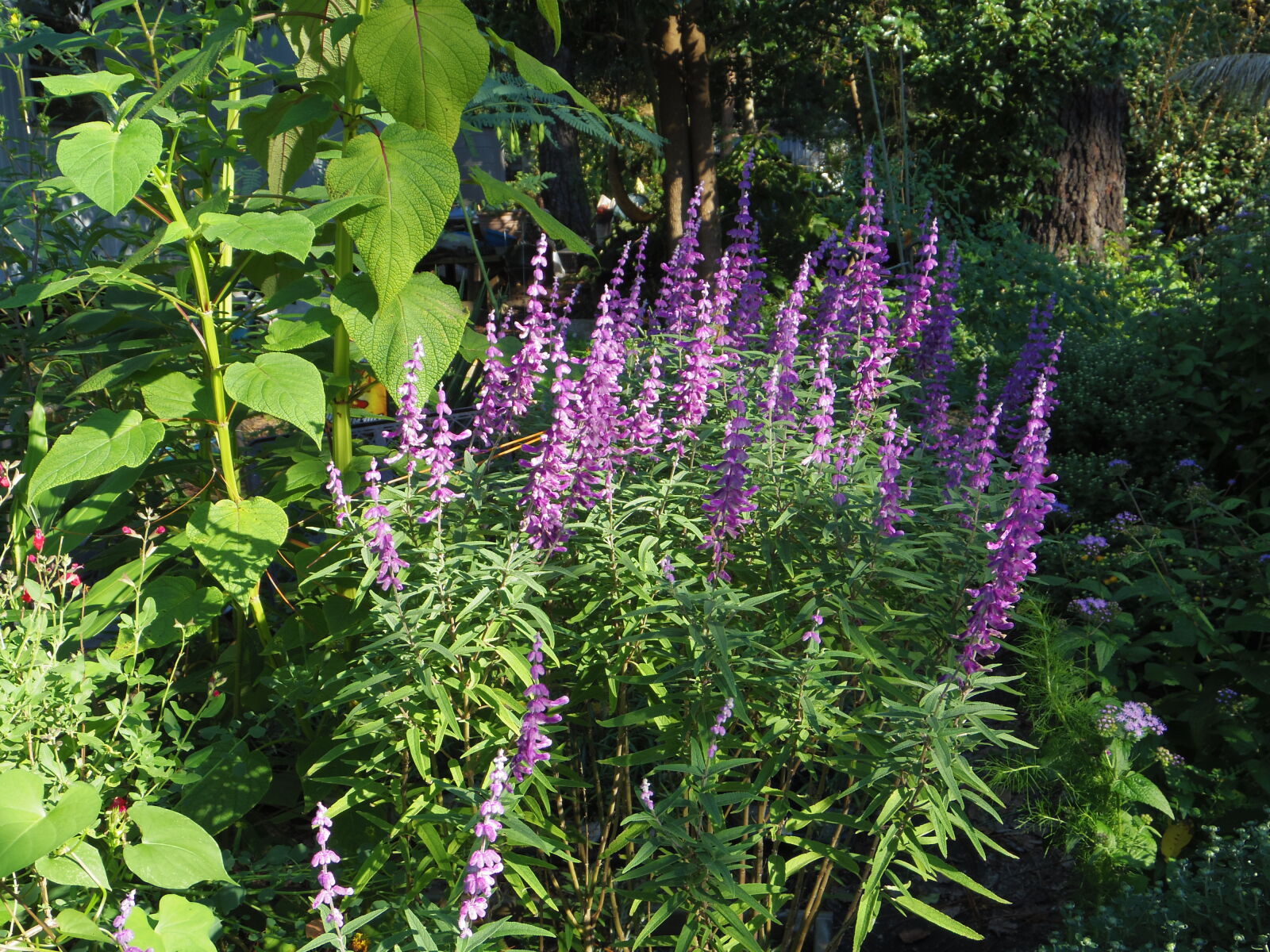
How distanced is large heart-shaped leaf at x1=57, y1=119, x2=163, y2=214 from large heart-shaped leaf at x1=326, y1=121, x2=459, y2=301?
1.06 feet

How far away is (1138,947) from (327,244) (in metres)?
2.52

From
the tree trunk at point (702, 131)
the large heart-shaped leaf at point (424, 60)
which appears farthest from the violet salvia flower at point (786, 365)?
the tree trunk at point (702, 131)

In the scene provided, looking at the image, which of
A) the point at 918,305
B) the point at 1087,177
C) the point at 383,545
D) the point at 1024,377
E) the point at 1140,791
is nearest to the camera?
the point at 383,545

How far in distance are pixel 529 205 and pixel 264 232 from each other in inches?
25.3

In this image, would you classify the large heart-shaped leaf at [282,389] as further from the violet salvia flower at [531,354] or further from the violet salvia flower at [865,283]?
the violet salvia flower at [865,283]

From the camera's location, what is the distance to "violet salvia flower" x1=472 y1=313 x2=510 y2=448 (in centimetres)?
212

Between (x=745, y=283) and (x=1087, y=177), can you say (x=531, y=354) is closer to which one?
(x=745, y=283)

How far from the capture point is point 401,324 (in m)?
2.04

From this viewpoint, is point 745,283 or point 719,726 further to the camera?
point 745,283

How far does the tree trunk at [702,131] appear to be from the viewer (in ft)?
27.7

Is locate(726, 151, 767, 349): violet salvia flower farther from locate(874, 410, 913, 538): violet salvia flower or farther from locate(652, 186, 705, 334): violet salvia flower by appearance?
locate(874, 410, 913, 538): violet salvia flower

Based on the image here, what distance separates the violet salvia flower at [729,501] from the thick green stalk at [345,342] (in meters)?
0.82

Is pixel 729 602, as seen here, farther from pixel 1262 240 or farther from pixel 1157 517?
pixel 1262 240

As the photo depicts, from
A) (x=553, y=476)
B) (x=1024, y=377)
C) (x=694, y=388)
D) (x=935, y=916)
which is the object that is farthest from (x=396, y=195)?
(x=1024, y=377)
